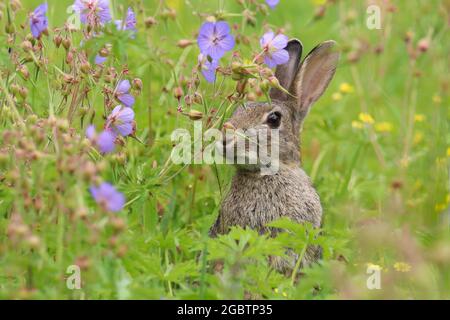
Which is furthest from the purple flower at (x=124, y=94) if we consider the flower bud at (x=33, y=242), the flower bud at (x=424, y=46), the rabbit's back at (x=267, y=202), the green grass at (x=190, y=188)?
the flower bud at (x=424, y=46)

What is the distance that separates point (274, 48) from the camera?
4941mm

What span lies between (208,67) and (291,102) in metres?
1.09

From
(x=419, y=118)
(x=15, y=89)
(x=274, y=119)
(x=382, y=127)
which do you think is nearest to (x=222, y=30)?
(x=274, y=119)

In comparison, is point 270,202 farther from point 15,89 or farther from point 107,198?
point 107,198

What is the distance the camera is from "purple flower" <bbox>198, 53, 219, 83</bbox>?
198 inches

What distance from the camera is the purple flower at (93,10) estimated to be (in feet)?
15.7

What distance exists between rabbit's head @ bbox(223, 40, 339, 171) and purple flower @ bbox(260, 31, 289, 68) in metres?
0.54

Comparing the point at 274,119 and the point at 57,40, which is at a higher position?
the point at 57,40

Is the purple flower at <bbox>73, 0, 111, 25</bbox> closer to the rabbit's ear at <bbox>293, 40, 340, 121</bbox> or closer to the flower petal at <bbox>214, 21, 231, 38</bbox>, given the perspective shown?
the flower petal at <bbox>214, 21, 231, 38</bbox>

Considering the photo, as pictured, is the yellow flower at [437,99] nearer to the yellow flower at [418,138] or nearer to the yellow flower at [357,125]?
the yellow flower at [418,138]

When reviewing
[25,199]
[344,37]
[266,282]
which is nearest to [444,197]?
[344,37]

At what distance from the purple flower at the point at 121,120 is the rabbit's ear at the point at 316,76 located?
1.60 m

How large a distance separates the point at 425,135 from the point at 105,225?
3.65 meters

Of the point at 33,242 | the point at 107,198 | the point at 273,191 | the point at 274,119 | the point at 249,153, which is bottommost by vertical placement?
the point at 33,242
